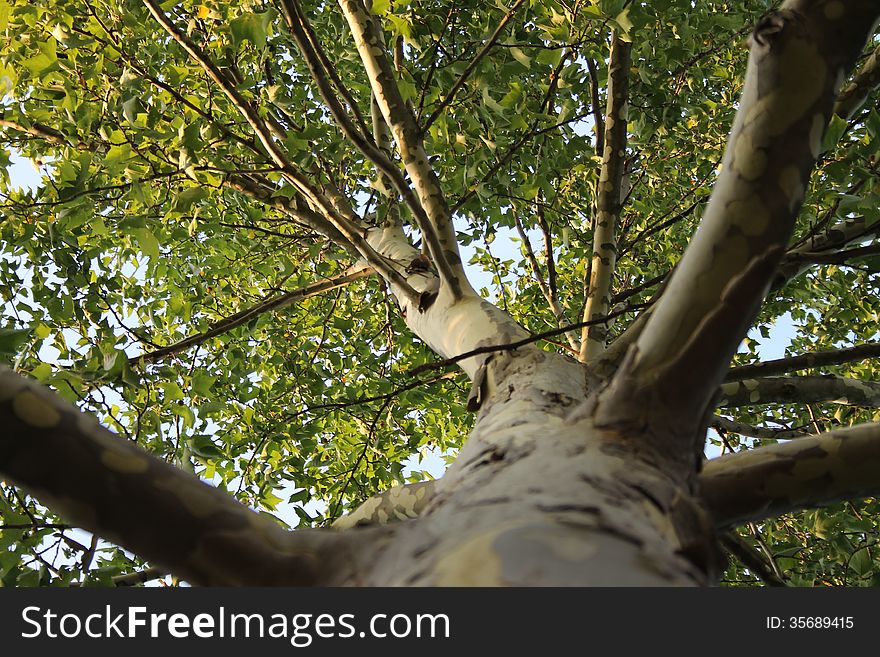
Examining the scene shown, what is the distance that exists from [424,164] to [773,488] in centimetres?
209

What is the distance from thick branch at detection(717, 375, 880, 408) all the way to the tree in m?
0.02

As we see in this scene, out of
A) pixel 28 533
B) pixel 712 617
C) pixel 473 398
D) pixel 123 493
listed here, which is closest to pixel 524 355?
pixel 473 398

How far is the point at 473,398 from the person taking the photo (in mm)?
2309

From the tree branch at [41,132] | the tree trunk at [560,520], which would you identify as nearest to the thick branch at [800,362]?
the tree trunk at [560,520]

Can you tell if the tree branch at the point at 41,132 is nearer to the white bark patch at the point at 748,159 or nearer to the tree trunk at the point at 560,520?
the tree trunk at the point at 560,520

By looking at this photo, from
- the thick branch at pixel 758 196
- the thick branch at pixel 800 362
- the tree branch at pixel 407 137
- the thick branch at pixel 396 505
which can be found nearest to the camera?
the thick branch at pixel 758 196

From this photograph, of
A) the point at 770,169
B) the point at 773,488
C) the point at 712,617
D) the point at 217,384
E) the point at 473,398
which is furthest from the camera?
the point at 217,384

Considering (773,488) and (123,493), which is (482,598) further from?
(773,488)

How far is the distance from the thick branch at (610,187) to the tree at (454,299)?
0.03 m

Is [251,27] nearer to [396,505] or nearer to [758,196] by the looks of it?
[396,505]

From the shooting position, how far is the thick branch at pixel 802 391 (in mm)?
3102

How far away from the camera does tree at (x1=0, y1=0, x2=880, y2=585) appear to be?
1.13m

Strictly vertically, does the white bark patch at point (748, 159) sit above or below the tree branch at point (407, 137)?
below

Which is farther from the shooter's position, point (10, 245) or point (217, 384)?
point (217, 384)
